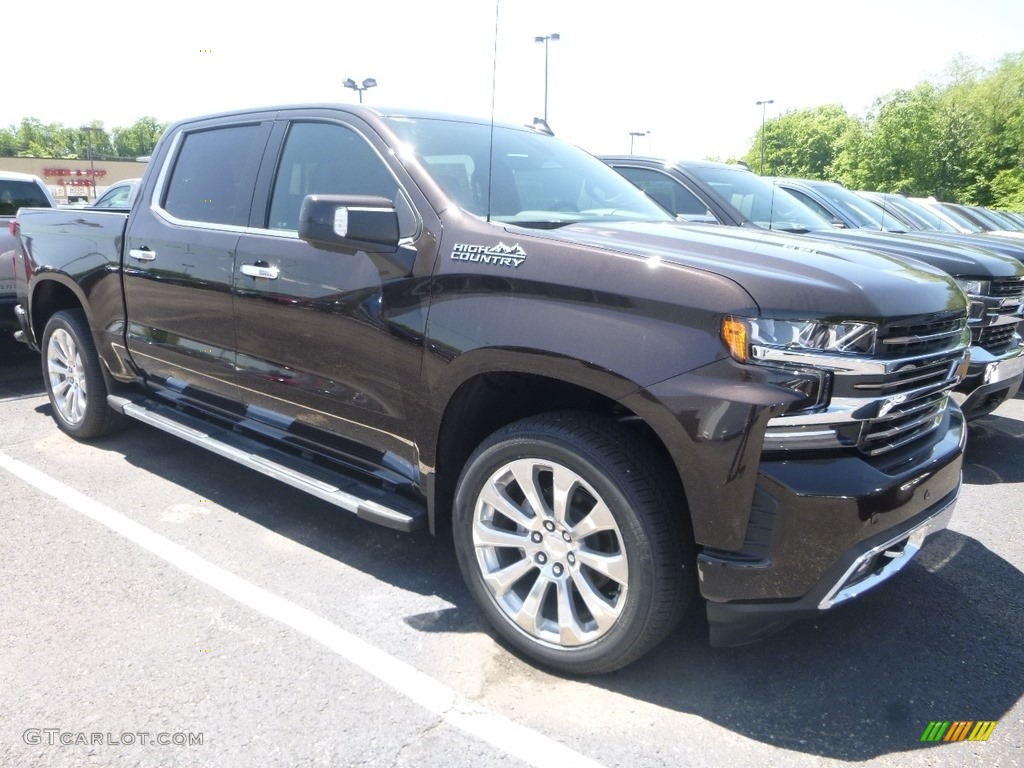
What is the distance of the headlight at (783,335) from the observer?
2322 mm

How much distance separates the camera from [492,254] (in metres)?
2.86

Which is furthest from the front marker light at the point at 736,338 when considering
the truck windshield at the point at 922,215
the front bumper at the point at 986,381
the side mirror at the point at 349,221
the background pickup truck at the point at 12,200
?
the truck windshield at the point at 922,215

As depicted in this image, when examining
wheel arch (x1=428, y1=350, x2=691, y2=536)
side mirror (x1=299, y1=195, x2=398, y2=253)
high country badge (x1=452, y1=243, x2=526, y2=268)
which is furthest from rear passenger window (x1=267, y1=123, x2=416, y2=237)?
wheel arch (x1=428, y1=350, x2=691, y2=536)

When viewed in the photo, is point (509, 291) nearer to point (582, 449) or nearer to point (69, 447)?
point (582, 449)

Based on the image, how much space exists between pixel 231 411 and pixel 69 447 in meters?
1.89

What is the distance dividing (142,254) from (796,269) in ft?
11.6

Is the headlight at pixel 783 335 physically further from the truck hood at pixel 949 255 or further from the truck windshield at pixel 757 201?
the truck windshield at pixel 757 201

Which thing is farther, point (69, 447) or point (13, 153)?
point (13, 153)

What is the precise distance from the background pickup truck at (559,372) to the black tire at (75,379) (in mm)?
1163

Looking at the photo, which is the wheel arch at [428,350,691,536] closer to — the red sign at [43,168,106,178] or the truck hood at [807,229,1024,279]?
the truck hood at [807,229,1024,279]

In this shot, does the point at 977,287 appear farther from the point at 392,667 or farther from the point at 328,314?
the point at 392,667

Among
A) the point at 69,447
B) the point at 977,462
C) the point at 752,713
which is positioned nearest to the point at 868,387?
the point at 752,713

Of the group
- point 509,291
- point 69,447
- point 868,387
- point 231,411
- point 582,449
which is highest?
point 509,291

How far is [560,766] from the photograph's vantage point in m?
2.40
